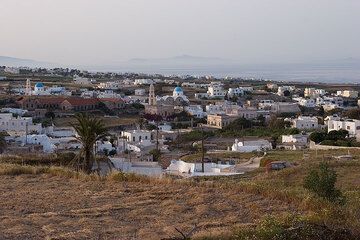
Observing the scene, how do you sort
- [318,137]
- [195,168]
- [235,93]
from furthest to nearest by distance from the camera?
[235,93], [318,137], [195,168]

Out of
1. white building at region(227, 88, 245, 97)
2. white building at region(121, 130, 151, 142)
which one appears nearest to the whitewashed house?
white building at region(121, 130, 151, 142)

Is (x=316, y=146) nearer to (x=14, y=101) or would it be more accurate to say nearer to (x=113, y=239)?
(x=113, y=239)

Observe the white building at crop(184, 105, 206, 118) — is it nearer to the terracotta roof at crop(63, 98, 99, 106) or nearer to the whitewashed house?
the terracotta roof at crop(63, 98, 99, 106)

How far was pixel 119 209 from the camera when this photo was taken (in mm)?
8703

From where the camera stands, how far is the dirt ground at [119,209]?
7.32 m

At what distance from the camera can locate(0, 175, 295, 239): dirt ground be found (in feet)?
24.0

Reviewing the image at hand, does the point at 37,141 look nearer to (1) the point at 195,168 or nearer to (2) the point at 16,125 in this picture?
(2) the point at 16,125

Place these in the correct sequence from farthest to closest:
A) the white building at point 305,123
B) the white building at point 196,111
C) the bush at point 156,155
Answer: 1. the white building at point 196,111
2. the white building at point 305,123
3. the bush at point 156,155

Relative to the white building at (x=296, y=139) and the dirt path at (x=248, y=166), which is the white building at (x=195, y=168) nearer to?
the dirt path at (x=248, y=166)

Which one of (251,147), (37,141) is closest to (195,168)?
(251,147)

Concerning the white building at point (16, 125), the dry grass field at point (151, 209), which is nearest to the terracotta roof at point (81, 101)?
the white building at point (16, 125)

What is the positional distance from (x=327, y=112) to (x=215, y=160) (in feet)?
137

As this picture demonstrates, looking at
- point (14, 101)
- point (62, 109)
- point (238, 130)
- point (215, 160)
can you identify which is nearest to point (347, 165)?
point (215, 160)

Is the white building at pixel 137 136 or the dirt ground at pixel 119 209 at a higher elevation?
the dirt ground at pixel 119 209
